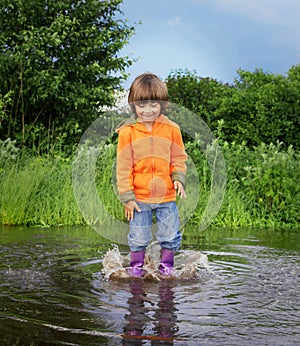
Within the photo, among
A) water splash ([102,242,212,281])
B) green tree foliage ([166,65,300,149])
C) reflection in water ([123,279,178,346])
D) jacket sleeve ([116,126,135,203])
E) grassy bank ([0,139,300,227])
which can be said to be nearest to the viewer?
reflection in water ([123,279,178,346])

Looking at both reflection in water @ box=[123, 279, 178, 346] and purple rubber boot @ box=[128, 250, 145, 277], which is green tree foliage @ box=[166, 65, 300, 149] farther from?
reflection in water @ box=[123, 279, 178, 346]

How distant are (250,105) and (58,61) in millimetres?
4584

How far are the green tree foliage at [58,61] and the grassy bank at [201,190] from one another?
5.03 metres

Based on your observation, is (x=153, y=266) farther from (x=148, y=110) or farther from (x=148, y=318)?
(x=148, y=318)

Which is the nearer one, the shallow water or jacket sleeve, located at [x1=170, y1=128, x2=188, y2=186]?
the shallow water

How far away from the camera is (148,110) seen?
4.04 metres

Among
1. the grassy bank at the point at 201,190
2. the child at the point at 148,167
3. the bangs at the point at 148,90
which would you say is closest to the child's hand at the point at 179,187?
the child at the point at 148,167

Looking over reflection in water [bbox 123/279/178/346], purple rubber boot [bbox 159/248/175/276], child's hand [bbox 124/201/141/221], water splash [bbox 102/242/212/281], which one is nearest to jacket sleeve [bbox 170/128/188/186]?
child's hand [bbox 124/201/141/221]

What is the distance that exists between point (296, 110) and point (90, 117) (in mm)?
4819

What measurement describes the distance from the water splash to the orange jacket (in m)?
0.48

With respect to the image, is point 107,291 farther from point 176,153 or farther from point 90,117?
point 90,117

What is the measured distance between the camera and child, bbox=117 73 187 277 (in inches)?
159

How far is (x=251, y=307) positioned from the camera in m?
3.25

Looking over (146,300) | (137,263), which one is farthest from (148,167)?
(146,300)
